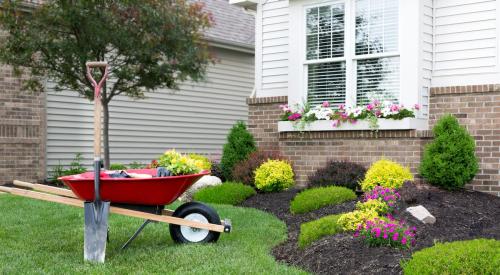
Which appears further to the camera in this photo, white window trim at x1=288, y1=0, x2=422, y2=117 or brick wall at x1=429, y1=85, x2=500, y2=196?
white window trim at x1=288, y1=0, x2=422, y2=117

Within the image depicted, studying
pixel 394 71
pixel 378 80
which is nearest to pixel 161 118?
pixel 378 80

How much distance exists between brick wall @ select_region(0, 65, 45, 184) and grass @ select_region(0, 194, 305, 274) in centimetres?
396

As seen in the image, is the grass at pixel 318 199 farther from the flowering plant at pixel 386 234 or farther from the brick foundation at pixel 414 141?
the flowering plant at pixel 386 234

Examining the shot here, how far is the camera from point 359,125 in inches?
388

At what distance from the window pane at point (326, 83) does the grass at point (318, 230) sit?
424 cm

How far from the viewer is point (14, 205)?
30.0 feet

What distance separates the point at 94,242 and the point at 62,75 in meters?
6.68

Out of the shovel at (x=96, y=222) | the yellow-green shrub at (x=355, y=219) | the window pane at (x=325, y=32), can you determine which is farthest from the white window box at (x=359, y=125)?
the shovel at (x=96, y=222)

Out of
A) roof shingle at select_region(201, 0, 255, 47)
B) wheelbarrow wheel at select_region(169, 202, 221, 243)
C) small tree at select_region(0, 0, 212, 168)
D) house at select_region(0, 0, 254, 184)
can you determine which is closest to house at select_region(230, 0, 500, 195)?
small tree at select_region(0, 0, 212, 168)

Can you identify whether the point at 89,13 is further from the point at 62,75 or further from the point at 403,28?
the point at 403,28

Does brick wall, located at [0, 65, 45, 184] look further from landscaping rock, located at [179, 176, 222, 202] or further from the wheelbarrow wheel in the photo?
A: the wheelbarrow wheel

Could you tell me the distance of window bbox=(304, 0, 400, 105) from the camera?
Answer: 9852 mm

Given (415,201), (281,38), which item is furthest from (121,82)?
(415,201)

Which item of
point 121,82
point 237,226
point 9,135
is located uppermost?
point 121,82
